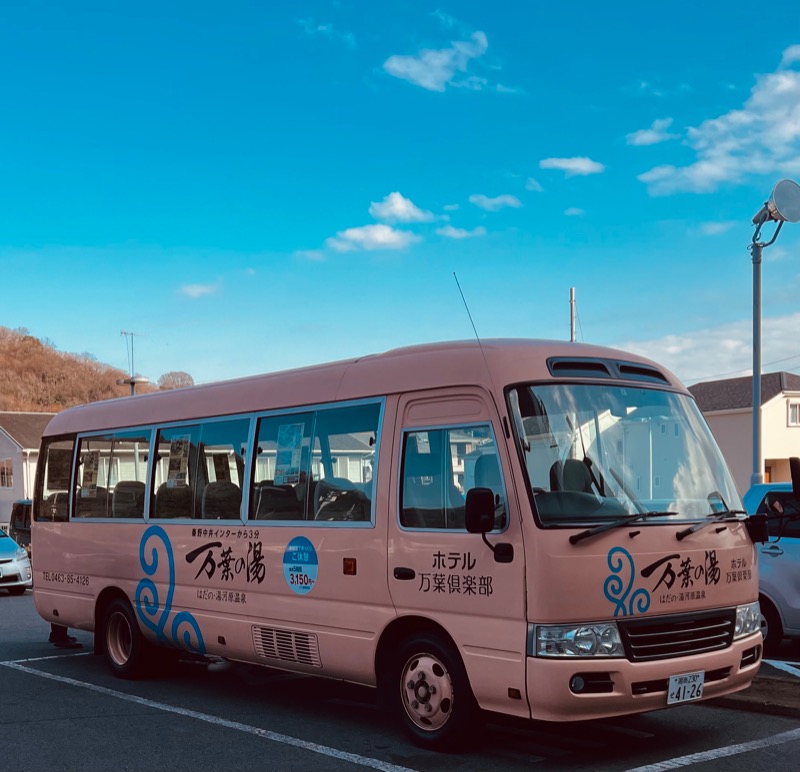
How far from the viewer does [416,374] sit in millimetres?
7086

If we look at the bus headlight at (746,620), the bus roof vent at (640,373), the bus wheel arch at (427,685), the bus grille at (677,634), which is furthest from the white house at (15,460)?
the bus grille at (677,634)

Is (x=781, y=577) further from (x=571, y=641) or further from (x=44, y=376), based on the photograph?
(x=44, y=376)

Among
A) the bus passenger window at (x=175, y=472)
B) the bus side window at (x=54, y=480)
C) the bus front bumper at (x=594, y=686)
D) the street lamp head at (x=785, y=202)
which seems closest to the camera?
the bus front bumper at (x=594, y=686)

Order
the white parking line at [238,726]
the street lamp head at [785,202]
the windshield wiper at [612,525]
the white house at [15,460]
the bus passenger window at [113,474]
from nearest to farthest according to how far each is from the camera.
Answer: the windshield wiper at [612,525] → the white parking line at [238,726] → the bus passenger window at [113,474] → the street lamp head at [785,202] → the white house at [15,460]

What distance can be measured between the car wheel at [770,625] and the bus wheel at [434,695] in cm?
475

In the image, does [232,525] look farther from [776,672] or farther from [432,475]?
[776,672]

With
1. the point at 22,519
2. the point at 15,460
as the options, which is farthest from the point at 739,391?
the point at 22,519

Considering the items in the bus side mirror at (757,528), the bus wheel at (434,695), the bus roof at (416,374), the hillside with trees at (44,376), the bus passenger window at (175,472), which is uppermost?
the hillside with trees at (44,376)

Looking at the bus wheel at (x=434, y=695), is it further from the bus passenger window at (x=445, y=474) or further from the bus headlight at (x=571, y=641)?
the bus passenger window at (x=445, y=474)

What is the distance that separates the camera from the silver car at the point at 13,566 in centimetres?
2020

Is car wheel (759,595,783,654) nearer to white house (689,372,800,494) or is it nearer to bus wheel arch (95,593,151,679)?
bus wheel arch (95,593,151,679)

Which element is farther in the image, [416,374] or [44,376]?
[44,376]

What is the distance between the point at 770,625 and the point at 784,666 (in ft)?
1.91

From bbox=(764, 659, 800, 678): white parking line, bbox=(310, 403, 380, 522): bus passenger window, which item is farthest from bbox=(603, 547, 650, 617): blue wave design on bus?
bbox=(764, 659, 800, 678): white parking line
